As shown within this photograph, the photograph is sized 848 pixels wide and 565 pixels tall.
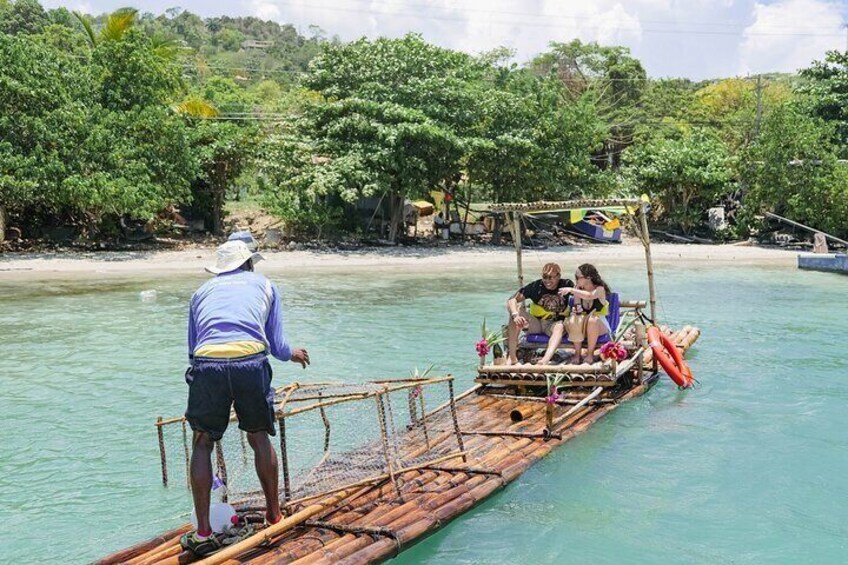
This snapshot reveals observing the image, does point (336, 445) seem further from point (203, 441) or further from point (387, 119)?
point (387, 119)

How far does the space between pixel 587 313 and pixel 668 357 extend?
6.43ft

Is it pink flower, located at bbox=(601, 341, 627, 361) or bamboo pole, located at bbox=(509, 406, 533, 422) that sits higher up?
pink flower, located at bbox=(601, 341, 627, 361)

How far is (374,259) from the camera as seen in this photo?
90.6ft

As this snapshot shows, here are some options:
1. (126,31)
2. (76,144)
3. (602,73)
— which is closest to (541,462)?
(76,144)

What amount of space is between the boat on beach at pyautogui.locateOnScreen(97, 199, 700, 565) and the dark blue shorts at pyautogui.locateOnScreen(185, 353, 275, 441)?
0.44 meters

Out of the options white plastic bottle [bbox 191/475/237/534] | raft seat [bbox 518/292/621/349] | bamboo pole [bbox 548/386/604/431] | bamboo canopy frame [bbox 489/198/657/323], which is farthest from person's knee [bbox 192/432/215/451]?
bamboo canopy frame [bbox 489/198/657/323]

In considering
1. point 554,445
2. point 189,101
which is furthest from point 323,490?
point 189,101

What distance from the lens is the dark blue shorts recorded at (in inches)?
198

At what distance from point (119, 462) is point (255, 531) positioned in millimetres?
3805

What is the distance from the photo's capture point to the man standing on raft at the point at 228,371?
5.05 metres

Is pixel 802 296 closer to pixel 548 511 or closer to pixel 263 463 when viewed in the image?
pixel 548 511

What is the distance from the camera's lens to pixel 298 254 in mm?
27781

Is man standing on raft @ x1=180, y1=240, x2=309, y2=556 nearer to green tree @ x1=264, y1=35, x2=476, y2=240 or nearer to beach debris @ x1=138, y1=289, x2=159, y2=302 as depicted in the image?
beach debris @ x1=138, y1=289, x2=159, y2=302

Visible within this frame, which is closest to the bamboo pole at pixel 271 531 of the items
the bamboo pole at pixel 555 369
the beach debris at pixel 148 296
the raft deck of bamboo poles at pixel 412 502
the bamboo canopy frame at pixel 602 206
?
the raft deck of bamboo poles at pixel 412 502
